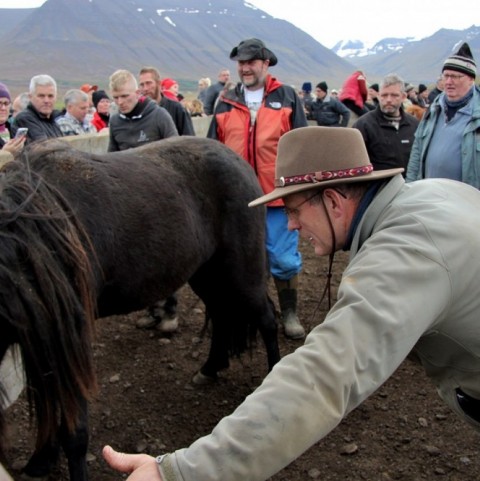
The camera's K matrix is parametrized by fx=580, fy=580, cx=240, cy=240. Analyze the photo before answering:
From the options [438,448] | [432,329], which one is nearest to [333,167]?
[432,329]

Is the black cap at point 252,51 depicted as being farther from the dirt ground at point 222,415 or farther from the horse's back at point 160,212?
the dirt ground at point 222,415

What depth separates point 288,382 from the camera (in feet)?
4.05

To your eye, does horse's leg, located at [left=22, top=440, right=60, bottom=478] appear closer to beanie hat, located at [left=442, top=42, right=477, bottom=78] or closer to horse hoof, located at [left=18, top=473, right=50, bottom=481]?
horse hoof, located at [left=18, top=473, right=50, bottom=481]

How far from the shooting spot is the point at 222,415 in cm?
361

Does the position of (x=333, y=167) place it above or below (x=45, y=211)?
above

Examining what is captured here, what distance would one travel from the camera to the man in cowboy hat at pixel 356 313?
1.19 meters

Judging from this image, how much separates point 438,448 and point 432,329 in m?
1.98

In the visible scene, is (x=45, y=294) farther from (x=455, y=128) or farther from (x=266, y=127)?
(x=455, y=128)

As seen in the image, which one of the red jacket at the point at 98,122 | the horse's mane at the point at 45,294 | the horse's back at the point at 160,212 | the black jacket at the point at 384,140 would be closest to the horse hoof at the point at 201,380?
the horse's back at the point at 160,212

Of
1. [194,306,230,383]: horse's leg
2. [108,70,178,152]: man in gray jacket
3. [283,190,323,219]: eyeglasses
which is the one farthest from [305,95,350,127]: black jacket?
[283,190,323,219]: eyeglasses

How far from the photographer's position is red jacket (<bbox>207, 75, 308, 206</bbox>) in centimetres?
445

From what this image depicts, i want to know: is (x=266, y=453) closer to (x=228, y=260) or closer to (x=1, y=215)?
(x=1, y=215)

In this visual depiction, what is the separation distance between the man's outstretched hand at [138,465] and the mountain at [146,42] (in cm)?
7789

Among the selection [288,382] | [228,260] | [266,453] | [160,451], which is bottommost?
[160,451]
